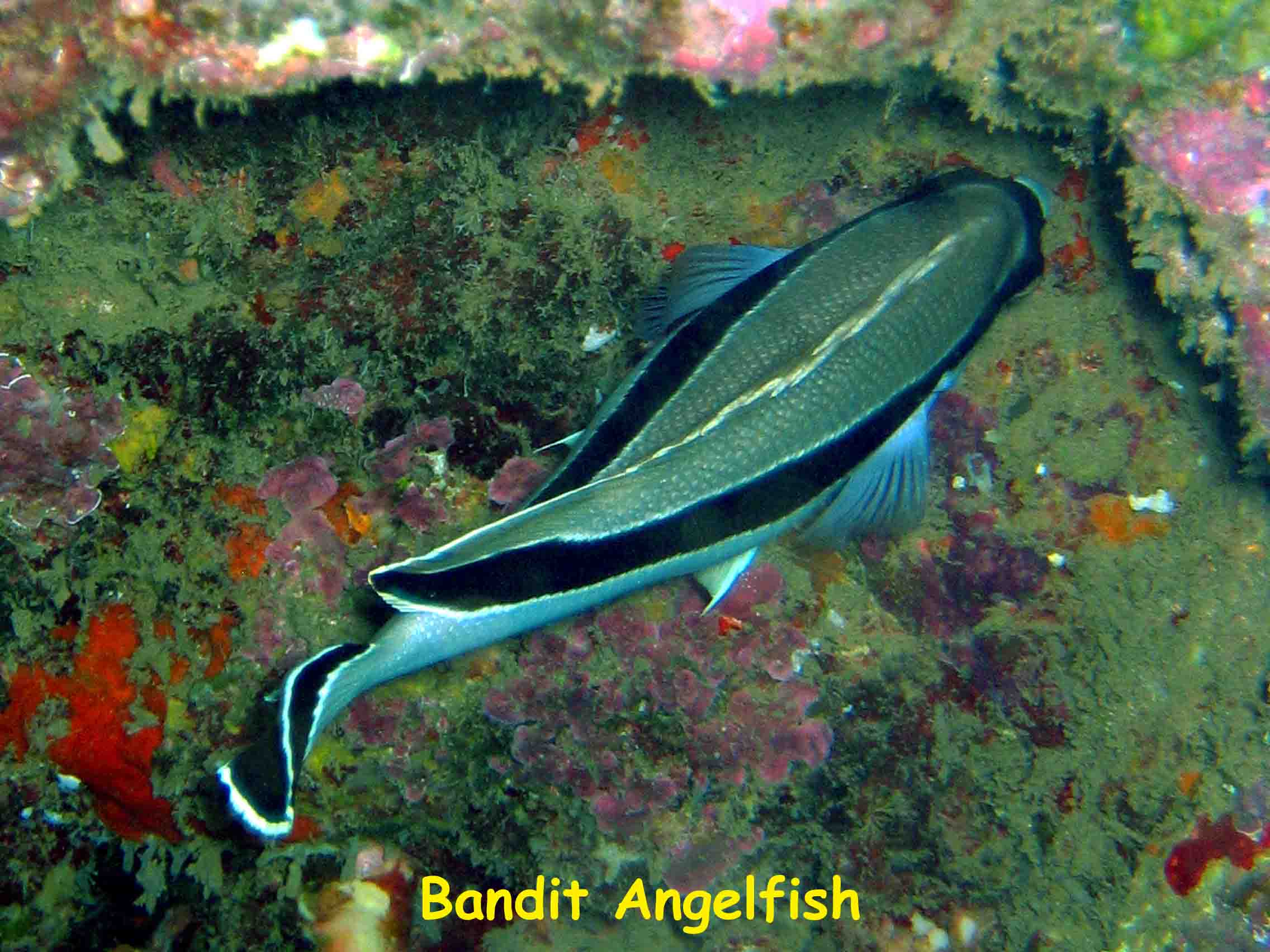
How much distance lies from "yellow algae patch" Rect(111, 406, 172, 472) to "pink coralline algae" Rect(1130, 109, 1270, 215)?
465 centimetres

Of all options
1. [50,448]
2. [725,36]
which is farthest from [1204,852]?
[50,448]

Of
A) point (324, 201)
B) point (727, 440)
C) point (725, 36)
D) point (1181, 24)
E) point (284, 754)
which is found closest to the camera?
point (725, 36)

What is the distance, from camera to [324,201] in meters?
3.94

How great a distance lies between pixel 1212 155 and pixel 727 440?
86.0 inches

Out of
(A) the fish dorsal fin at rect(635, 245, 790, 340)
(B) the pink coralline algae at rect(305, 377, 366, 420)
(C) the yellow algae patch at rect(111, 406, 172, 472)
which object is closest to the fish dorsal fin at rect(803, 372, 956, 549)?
(A) the fish dorsal fin at rect(635, 245, 790, 340)

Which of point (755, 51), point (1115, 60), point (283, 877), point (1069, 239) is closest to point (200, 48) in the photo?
point (755, 51)

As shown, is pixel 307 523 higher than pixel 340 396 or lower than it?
lower

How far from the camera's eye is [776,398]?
3.09 meters

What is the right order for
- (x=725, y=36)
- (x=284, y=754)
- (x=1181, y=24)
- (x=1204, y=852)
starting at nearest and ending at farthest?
(x=725, y=36), (x=1181, y=24), (x=284, y=754), (x=1204, y=852)

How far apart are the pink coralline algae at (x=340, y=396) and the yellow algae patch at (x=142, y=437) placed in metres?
0.77

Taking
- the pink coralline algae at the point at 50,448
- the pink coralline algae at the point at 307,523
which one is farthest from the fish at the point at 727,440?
the pink coralline algae at the point at 50,448

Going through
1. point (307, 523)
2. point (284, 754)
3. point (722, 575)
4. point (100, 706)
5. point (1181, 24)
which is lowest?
point (100, 706)

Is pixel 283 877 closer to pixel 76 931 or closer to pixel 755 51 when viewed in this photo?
pixel 76 931

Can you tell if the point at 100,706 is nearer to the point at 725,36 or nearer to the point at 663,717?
the point at 663,717
